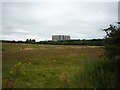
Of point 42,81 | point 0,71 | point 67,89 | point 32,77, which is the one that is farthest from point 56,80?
point 0,71

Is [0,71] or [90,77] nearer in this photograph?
[90,77]

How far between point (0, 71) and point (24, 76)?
4.82 feet

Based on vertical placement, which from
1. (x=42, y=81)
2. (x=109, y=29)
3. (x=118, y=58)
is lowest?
(x=42, y=81)

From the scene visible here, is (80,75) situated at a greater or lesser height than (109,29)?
lesser

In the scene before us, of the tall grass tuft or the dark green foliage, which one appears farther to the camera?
the dark green foliage

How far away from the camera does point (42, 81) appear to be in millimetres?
10664

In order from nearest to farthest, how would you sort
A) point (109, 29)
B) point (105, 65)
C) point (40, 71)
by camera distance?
point (105, 65)
point (109, 29)
point (40, 71)

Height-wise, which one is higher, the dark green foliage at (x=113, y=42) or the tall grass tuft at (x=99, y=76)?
the dark green foliage at (x=113, y=42)

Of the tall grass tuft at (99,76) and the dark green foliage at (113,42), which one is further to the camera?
the dark green foliage at (113,42)

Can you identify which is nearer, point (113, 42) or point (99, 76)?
point (99, 76)

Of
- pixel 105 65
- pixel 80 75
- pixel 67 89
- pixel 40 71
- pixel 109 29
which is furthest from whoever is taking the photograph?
pixel 40 71

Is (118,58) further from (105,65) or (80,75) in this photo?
(80,75)

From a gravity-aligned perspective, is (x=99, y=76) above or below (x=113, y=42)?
below

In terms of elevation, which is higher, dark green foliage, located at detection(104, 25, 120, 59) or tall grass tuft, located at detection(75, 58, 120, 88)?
dark green foliage, located at detection(104, 25, 120, 59)
